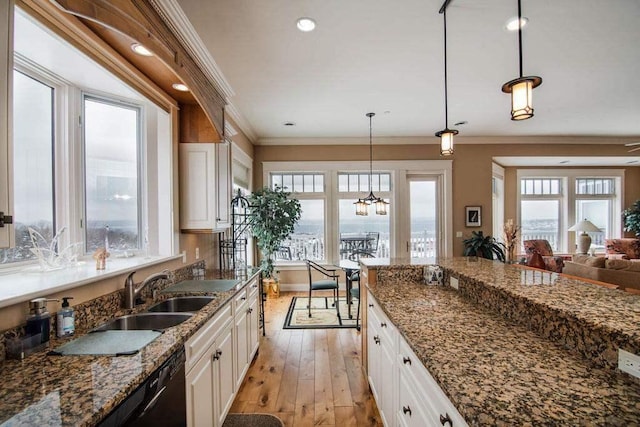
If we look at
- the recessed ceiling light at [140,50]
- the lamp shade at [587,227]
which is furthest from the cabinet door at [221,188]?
the lamp shade at [587,227]

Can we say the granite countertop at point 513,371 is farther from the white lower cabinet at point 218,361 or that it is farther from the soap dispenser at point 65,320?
the soap dispenser at point 65,320

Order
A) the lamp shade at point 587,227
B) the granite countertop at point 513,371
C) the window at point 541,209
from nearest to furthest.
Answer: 1. the granite countertop at point 513,371
2. the lamp shade at point 587,227
3. the window at point 541,209

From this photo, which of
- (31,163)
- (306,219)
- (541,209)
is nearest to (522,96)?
(31,163)

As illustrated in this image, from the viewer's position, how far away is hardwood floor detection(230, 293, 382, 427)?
7.21 feet

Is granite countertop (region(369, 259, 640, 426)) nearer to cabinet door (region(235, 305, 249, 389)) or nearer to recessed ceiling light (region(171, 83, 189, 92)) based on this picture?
cabinet door (region(235, 305, 249, 389))

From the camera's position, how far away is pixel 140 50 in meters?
1.82

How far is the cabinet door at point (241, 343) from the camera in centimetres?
227

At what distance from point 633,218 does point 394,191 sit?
17.9ft

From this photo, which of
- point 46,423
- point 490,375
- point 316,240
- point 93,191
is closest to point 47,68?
point 93,191

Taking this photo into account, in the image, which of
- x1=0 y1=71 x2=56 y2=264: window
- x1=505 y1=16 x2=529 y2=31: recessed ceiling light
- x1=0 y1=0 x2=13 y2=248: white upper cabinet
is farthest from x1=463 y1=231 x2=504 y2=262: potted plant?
x1=0 y1=0 x2=13 y2=248: white upper cabinet

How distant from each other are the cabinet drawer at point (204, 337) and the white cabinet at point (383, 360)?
103cm

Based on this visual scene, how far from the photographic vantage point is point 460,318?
1516mm

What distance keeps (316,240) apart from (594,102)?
4.66 meters

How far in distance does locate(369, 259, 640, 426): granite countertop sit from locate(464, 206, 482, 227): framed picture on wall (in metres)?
4.38
